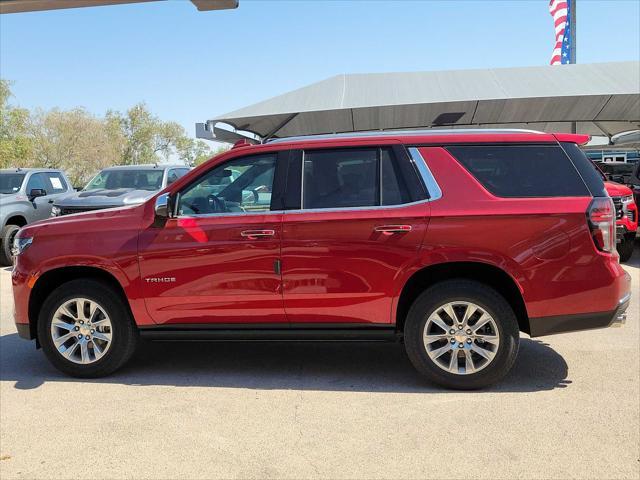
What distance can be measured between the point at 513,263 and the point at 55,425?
331cm

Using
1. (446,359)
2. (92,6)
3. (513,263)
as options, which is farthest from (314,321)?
(92,6)

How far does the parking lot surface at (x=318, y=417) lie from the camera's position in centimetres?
316

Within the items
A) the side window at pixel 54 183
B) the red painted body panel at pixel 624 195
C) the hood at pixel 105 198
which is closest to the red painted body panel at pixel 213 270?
the hood at pixel 105 198

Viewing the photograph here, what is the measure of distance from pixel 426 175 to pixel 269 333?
5.55 feet

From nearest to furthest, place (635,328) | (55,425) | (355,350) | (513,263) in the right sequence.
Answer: (55,425)
(513,263)
(355,350)
(635,328)

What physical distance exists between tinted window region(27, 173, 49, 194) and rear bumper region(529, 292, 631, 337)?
11.2 meters

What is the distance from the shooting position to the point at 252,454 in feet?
10.8

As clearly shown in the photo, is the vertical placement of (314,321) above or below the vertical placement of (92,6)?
below

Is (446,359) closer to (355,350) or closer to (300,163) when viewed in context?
(355,350)

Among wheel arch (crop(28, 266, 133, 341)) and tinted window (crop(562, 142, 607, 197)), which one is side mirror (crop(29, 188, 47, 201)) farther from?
tinted window (crop(562, 142, 607, 197))

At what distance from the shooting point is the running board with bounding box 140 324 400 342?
4293 millimetres

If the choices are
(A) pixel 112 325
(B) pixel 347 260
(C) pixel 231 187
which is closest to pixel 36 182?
(A) pixel 112 325

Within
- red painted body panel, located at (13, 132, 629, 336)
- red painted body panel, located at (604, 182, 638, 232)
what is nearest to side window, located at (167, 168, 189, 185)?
red painted body panel, located at (13, 132, 629, 336)

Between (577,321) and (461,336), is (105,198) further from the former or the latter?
(577,321)
